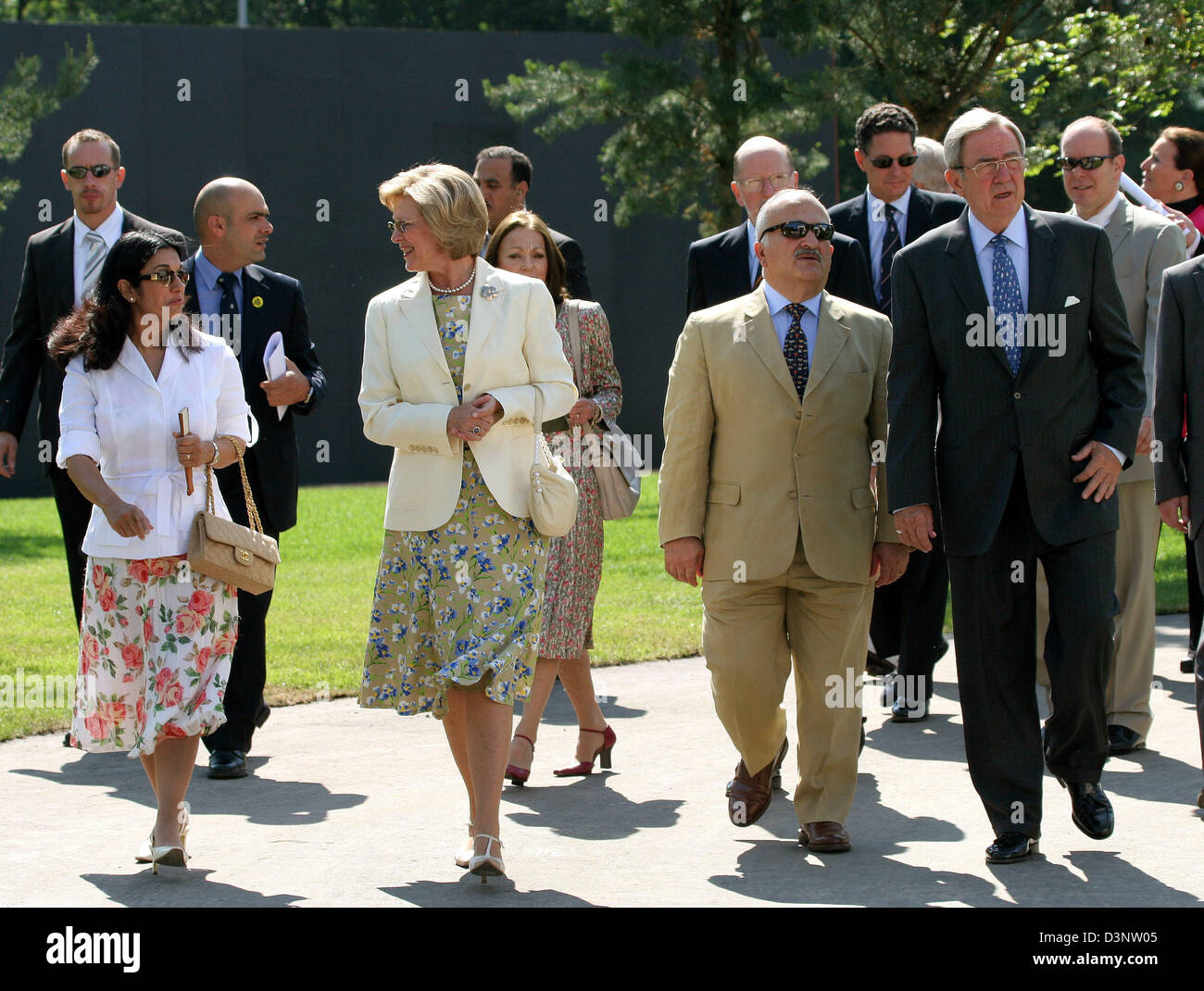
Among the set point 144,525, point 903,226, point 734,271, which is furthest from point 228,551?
point 903,226

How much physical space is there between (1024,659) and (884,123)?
10.1ft

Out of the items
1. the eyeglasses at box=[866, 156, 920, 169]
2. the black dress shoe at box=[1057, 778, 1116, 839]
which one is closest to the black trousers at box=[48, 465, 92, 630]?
the eyeglasses at box=[866, 156, 920, 169]

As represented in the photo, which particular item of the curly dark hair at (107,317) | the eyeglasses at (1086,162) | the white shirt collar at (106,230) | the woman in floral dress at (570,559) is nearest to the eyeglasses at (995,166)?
the eyeglasses at (1086,162)

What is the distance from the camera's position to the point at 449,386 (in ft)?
18.6

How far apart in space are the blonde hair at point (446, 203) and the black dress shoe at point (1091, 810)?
9.08 ft

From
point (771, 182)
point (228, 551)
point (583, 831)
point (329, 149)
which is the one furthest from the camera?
point (329, 149)

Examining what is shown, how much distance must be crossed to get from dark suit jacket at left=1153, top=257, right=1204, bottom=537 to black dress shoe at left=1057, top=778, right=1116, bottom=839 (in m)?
1.15

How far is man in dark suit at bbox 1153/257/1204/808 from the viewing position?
6188 millimetres

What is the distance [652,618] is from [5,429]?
4.99 metres

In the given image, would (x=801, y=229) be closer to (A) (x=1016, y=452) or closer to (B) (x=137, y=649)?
(A) (x=1016, y=452)

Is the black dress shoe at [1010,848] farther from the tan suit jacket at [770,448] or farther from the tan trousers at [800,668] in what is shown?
the tan suit jacket at [770,448]

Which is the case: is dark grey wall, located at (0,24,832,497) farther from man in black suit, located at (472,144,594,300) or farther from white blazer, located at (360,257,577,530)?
white blazer, located at (360,257,577,530)

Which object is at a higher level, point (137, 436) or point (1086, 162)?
point (1086, 162)

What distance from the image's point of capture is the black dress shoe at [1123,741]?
23.4 feet
